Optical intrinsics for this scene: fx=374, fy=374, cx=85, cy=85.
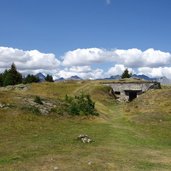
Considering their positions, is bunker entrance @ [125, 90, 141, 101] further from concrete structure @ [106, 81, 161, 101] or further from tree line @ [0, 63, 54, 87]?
tree line @ [0, 63, 54, 87]

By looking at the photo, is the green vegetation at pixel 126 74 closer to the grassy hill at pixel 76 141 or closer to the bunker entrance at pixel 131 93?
the bunker entrance at pixel 131 93

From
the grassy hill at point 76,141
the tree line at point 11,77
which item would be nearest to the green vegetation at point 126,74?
the tree line at point 11,77

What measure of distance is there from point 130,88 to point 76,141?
66.8 m

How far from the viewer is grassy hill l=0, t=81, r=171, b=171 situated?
79.4ft

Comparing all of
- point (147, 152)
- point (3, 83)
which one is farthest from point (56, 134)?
point (3, 83)

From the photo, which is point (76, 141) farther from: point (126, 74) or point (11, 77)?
point (126, 74)

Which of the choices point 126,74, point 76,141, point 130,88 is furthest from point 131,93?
point 76,141

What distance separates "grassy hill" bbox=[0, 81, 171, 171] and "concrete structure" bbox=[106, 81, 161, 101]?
34579 millimetres

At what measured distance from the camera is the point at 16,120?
43375 mm

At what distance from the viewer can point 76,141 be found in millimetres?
32719

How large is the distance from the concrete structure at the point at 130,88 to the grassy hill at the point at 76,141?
1361 inches

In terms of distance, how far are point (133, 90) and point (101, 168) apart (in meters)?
76.0

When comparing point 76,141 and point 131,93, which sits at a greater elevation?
→ point 131,93

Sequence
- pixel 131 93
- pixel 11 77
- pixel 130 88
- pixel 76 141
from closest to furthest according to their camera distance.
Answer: pixel 76 141, pixel 130 88, pixel 131 93, pixel 11 77
